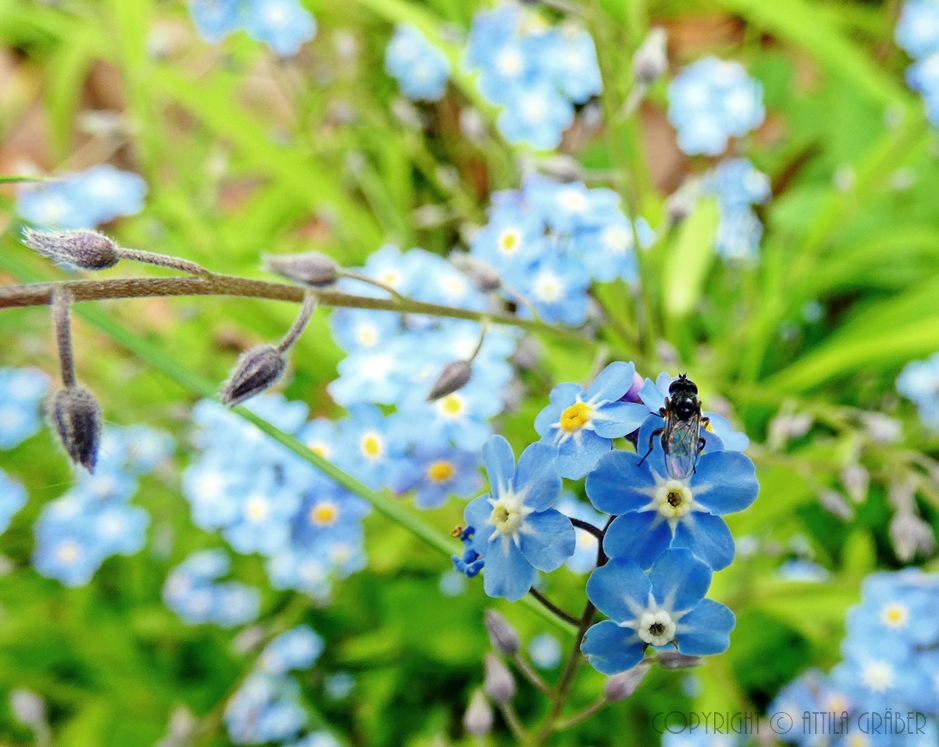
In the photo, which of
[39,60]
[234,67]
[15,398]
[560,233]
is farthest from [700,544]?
[39,60]

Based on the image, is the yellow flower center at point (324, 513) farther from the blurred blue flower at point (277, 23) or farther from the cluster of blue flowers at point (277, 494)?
the blurred blue flower at point (277, 23)

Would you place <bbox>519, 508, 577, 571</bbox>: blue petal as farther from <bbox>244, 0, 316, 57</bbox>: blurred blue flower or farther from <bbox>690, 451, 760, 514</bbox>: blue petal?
<bbox>244, 0, 316, 57</bbox>: blurred blue flower

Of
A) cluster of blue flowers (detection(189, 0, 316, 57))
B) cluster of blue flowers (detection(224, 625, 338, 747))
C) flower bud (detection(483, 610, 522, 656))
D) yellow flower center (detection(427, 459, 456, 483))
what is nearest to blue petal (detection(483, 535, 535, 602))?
flower bud (detection(483, 610, 522, 656))

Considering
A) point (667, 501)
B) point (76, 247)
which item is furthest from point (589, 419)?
point (76, 247)

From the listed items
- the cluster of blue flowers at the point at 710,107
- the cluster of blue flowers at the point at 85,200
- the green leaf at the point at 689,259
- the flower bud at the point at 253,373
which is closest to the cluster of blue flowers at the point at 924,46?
the cluster of blue flowers at the point at 710,107

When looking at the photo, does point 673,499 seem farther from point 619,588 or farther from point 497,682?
point 497,682

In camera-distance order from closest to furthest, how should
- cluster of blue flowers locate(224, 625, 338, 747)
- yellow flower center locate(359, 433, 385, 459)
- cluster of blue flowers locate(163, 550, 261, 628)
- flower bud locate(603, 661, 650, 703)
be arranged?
flower bud locate(603, 661, 650, 703)
yellow flower center locate(359, 433, 385, 459)
cluster of blue flowers locate(224, 625, 338, 747)
cluster of blue flowers locate(163, 550, 261, 628)
